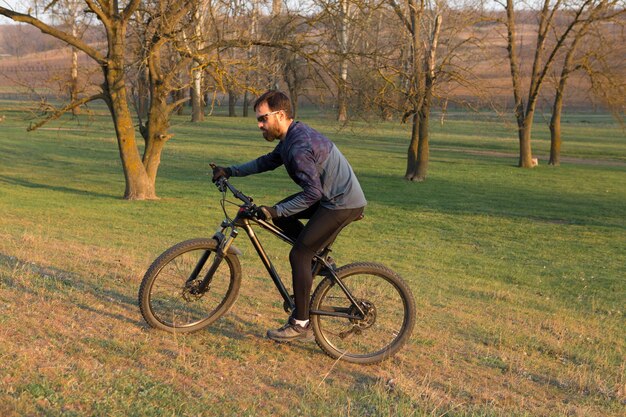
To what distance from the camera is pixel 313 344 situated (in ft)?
20.1

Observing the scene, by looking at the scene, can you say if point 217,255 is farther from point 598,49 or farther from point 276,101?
point 598,49

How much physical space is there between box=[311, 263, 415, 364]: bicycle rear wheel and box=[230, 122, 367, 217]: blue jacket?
584 mm

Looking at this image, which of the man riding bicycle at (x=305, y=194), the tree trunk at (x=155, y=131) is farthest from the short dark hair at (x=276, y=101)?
the tree trunk at (x=155, y=131)

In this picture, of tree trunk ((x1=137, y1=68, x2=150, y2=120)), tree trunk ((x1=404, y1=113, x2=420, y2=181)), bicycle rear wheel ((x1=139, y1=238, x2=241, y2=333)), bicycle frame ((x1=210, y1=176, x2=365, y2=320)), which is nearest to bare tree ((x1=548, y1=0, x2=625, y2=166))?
tree trunk ((x1=404, y1=113, x2=420, y2=181))

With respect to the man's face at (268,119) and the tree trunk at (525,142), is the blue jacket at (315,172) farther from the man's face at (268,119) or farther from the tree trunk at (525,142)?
the tree trunk at (525,142)

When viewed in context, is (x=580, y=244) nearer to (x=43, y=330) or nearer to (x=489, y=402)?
(x=489, y=402)

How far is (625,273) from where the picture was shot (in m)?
14.6

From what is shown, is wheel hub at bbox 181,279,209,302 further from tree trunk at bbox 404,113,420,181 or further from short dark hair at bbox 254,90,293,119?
tree trunk at bbox 404,113,420,181

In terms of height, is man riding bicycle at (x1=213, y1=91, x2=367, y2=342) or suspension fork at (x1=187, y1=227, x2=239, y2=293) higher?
man riding bicycle at (x1=213, y1=91, x2=367, y2=342)

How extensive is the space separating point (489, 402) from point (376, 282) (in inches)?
50.3

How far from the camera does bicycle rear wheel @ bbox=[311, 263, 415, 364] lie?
5793mm

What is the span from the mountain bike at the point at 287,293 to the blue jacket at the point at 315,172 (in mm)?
406

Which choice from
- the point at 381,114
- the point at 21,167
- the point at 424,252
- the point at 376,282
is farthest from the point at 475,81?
the point at 376,282

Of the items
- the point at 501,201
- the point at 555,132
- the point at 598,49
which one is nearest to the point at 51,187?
the point at 501,201
